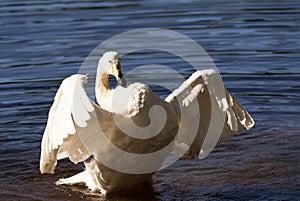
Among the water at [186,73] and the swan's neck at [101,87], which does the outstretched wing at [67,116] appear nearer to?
the swan's neck at [101,87]

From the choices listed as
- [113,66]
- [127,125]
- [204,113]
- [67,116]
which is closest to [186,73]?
[204,113]

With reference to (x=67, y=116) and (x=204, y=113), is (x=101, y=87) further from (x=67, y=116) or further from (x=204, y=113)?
(x=67, y=116)

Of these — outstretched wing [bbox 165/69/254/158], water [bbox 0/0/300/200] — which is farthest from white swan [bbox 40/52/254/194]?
water [bbox 0/0/300/200]

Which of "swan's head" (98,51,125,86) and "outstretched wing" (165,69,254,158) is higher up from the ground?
"swan's head" (98,51,125,86)

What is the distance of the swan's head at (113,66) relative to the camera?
8.24 metres

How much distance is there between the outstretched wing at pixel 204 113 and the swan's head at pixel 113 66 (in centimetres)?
51

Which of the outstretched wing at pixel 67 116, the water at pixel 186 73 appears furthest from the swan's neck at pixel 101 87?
the water at pixel 186 73

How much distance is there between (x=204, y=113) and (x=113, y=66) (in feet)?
3.49

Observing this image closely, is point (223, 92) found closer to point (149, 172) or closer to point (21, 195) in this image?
point (149, 172)

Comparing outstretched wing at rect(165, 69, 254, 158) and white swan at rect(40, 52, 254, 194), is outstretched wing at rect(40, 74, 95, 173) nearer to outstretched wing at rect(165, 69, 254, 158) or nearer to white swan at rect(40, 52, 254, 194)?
white swan at rect(40, 52, 254, 194)

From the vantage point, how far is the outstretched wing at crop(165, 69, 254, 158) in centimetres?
829

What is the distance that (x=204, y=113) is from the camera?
8617mm

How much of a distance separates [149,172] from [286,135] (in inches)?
95.6

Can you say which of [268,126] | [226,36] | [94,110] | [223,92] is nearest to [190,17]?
[226,36]
